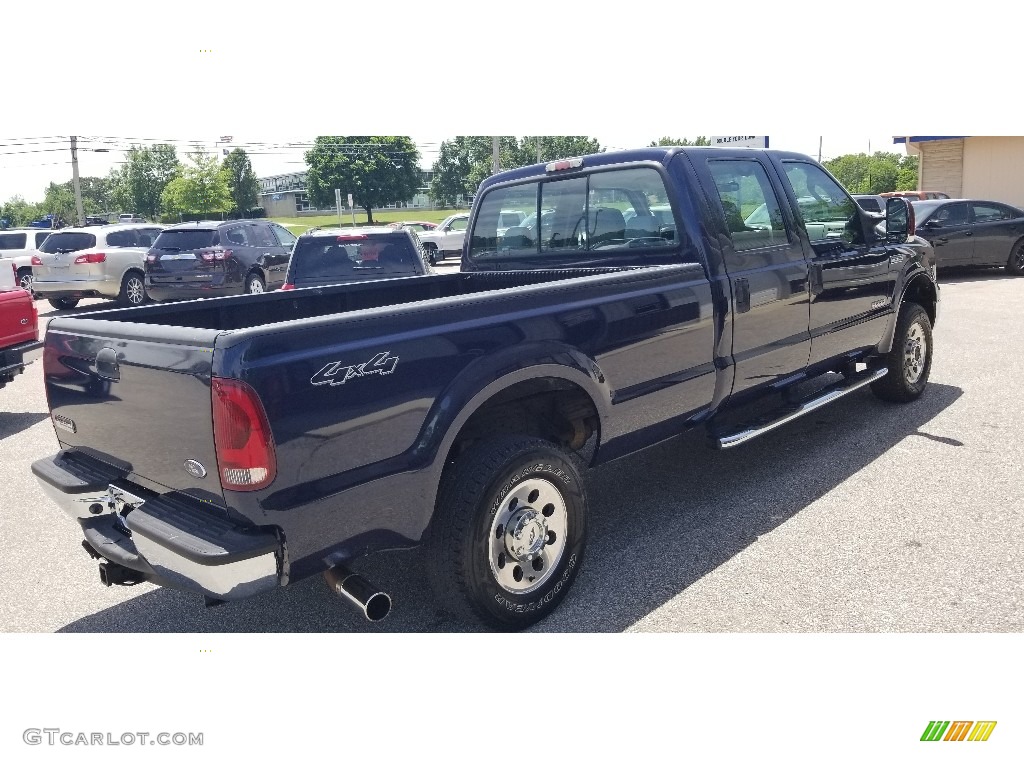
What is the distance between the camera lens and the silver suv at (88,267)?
612 inches

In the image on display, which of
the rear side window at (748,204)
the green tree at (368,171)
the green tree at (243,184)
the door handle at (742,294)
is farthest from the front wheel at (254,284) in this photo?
the green tree at (243,184)

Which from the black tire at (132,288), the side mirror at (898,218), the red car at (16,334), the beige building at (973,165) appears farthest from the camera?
the beige building at (973,165)

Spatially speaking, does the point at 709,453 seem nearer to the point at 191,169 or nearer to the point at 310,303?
the point at 310,303

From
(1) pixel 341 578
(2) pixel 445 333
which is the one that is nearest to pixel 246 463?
(1) pixel 341 578

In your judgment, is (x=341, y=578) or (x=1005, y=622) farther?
(x=1005, y=622)

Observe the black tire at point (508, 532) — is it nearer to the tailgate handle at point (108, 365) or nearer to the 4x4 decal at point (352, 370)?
the 4x4 decal at point (352, 370)

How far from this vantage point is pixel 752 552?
4.04 m

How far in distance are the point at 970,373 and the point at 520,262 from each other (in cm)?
479

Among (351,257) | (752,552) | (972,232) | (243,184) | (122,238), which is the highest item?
(243,184)

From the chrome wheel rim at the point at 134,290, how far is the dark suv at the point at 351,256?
27.7 feet

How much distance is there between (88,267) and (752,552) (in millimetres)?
15080

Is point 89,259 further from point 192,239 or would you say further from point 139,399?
point 139,399

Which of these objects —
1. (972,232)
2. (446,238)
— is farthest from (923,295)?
(446,238)

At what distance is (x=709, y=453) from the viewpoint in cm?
560
